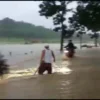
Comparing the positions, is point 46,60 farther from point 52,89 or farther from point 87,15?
point 52,89

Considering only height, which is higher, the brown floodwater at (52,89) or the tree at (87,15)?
the tree at (87,15)

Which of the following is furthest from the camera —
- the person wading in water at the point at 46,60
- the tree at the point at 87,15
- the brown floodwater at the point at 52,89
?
the person wading in water at the point at 46,60

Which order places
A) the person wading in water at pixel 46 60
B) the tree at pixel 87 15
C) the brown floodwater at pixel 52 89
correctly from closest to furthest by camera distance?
1. the brown floodwater at pixel 52 89
2. the tree at pixel 87 15
3. the person wading in water at pixel 46 60

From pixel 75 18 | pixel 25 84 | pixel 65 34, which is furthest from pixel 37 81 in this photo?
pixel 65 34

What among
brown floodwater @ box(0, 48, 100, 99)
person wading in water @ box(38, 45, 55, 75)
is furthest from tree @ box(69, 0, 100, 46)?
brown floodwater @ box(0, 48, 100, 99)

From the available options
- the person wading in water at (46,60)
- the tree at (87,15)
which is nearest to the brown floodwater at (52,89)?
the person wading in water at (46,60)

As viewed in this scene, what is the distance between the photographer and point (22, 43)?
9219 centimetres

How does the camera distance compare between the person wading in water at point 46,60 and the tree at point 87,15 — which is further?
the person wading in water at point 46,60

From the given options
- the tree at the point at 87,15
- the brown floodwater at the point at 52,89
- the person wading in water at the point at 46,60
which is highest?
the tree at the point at 87,15

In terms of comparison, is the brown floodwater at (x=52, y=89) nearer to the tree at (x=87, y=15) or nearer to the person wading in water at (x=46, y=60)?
the person wading in water at (x=46, y=60)

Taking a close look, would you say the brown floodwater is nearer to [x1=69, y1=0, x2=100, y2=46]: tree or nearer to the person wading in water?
the person wading in water

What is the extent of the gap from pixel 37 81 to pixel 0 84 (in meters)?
1.24

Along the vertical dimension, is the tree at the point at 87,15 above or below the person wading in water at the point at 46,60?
above

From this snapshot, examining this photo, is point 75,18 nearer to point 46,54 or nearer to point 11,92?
point 46,54
